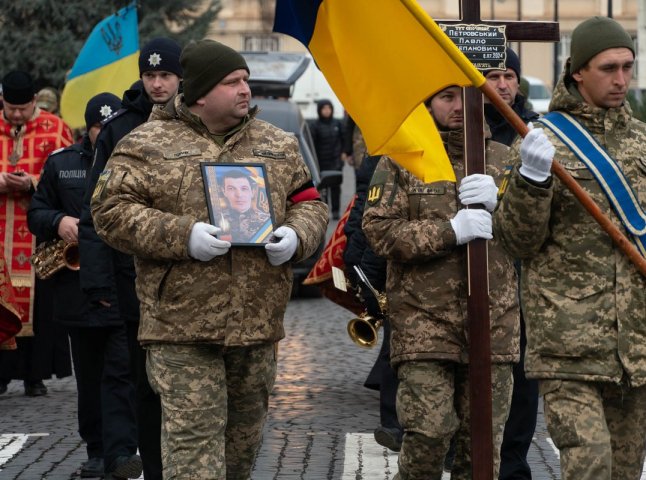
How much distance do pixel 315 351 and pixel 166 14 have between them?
660 inches

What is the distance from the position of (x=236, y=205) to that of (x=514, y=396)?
→ 8.12 feet

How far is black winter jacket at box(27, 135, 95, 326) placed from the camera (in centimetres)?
915

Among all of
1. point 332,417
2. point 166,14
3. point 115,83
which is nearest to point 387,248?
point 332,417

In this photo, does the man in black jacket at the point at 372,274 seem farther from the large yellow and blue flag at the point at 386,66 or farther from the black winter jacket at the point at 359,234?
the large yellow and blue flag at the point at 386,66

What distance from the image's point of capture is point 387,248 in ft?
22.8

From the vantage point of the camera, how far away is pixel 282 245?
20.8ft

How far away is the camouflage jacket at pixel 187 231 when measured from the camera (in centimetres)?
638

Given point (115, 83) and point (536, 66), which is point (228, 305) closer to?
point (115, 83)

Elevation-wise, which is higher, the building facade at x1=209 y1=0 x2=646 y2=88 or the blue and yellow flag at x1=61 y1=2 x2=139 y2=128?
the building facade at x1=209 y1=0 x2=646 y2=88

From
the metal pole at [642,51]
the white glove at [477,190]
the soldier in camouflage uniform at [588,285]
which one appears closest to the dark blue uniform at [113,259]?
the white glove at [477,190]

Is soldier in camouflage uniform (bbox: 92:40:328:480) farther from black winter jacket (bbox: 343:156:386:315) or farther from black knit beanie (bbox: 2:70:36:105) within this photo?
black knit beanie (bbox: 2:70:36:105)

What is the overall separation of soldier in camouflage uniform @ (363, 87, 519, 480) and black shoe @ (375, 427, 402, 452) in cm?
210

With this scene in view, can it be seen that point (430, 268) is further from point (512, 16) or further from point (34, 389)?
point (512, 16)

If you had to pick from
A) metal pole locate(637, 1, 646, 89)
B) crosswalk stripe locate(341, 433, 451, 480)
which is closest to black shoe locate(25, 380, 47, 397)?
crosswalk stripe locate(341, 433, 451, 480)
